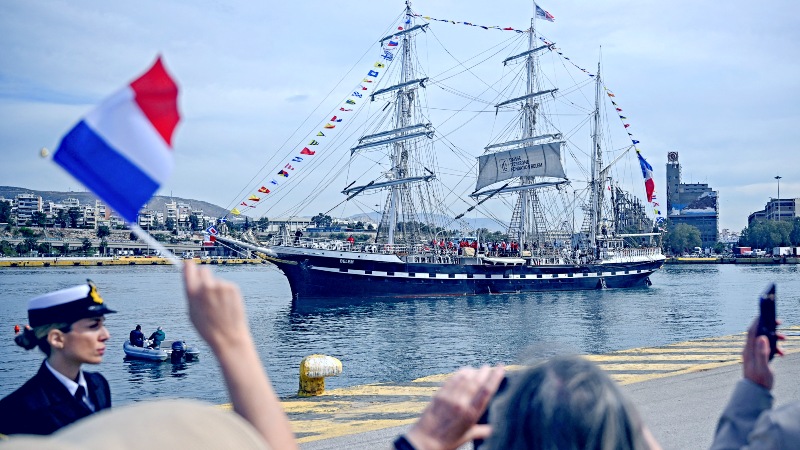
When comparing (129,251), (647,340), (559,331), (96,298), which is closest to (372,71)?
(559,331)

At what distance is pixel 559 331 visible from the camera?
28.2 metres

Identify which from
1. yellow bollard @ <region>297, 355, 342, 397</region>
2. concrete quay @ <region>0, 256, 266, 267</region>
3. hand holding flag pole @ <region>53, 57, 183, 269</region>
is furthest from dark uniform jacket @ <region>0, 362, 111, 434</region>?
concrete quay @ <region>0, 256, 266, 267</region>

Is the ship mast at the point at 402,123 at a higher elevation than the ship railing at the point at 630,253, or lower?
higher

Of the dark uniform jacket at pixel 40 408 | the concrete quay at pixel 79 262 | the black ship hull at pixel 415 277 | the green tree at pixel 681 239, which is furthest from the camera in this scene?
the green tree at pixel 681 239

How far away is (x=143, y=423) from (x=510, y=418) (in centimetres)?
74

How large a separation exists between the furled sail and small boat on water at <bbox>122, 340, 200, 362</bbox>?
45.9m

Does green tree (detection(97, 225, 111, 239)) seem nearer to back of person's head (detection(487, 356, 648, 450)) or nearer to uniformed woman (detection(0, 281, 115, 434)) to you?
uniformed woman (detection(0, 281, 115, 434))

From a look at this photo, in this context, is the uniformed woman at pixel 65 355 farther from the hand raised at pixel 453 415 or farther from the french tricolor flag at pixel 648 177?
the french tricolor flag at pixel 648 177

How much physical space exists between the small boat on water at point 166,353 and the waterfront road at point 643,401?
11448 millimetres

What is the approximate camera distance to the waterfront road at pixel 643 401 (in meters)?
6.65

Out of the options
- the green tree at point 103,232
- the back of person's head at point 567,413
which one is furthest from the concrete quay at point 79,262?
the back of person's head at point 567,413

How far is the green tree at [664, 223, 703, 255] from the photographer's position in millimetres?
151625

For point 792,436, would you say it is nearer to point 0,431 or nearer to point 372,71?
point 0,431

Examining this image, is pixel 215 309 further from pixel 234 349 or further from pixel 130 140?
pixel 130 140
